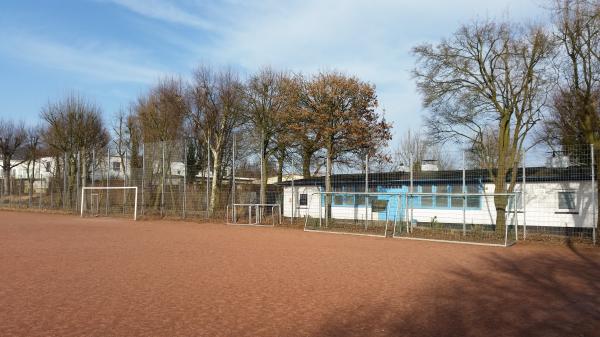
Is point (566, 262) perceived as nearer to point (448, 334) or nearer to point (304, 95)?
point (448, 334)

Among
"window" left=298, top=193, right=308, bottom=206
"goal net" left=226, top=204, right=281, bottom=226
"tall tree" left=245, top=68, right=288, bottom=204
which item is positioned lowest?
"goal net" left=226, top=204, right=281, bottom=226

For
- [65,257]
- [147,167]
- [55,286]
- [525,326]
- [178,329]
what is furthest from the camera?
[147,167]

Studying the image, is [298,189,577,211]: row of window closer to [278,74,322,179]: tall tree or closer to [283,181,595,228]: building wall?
[283,181,595,228]: building wall

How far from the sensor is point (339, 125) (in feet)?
70.6

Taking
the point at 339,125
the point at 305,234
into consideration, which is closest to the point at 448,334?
the point at 305,234

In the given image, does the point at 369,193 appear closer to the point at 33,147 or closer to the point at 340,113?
the point at 340,113

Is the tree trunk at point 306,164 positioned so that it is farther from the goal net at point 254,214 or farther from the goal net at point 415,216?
the goal net at point 254,214

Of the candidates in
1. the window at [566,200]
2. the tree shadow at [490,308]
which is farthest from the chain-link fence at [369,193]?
the tree shadow at [490,308]

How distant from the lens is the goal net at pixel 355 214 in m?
18.7

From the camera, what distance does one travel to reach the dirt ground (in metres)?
5.57

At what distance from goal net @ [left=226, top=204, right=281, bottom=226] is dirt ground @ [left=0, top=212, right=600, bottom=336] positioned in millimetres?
7808

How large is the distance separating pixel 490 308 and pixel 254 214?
17434 mm

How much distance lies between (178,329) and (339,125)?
55.3 ft

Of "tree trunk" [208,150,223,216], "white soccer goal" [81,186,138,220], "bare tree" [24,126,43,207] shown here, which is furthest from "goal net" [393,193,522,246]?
"bare tree" [24,126,43,207]
